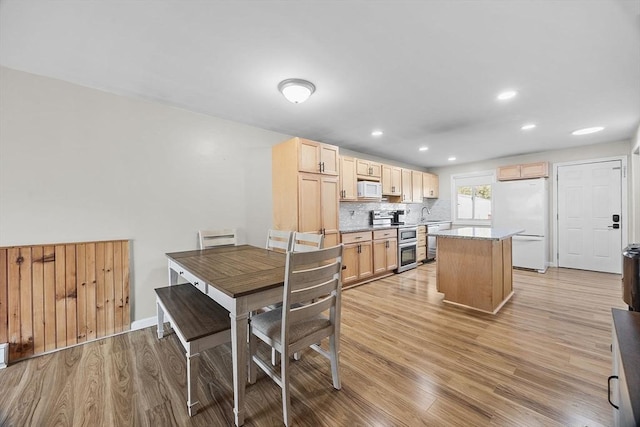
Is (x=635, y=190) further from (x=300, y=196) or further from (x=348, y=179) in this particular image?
(x=300, y=196)

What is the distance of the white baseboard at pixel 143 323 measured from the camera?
2523 mm

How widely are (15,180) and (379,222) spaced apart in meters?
4.77

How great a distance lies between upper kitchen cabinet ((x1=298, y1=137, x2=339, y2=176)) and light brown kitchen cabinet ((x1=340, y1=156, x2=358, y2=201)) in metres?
0.33

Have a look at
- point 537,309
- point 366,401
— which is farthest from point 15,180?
point 537,309

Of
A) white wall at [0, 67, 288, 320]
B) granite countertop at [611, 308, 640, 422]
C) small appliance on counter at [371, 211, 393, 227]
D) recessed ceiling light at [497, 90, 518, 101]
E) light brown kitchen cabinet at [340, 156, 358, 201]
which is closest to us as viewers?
granite countertop at [611, 308, 640, 422]

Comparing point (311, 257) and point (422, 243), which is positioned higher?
point (311, 257)

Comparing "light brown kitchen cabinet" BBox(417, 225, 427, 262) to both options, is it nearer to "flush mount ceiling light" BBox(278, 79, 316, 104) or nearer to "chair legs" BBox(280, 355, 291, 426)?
"flush mount ceiling light" BBox(278, 79, 316, 104)

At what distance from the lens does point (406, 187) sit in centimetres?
541

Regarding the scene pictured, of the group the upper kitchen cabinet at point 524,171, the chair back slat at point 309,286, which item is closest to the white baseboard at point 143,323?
the chair back slat at point 309,286

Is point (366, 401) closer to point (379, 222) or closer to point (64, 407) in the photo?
point (64, 407)

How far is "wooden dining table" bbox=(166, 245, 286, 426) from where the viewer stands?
1.36 m

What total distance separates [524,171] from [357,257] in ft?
13.1

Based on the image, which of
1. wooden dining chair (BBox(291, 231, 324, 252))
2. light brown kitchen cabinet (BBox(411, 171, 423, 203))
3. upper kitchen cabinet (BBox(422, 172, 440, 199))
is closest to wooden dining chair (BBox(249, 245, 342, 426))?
wooden dining chair (BBox(291, 231, 324, 252))

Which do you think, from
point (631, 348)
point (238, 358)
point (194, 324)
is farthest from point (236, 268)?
point (631, 348)
